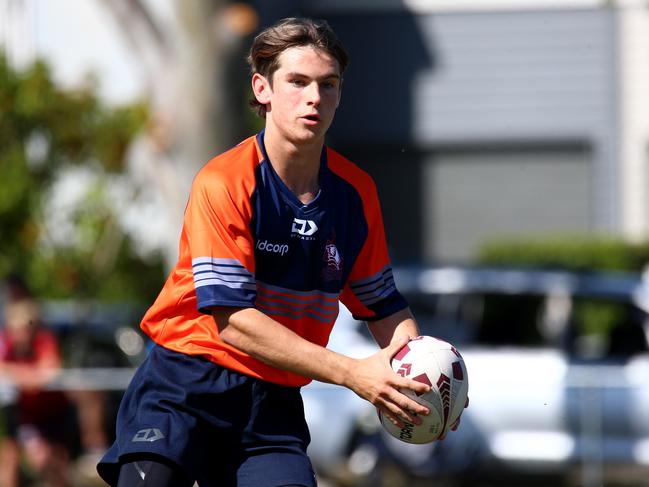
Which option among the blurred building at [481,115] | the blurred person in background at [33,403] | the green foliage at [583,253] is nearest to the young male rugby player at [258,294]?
the blurred person in background at [33,403]

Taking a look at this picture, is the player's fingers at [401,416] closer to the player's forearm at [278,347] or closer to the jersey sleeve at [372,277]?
the player's forearm at [278,347]

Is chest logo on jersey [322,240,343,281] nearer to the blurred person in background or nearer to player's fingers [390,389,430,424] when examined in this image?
player's fingers [390,389,430,424]

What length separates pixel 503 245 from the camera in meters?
22.5

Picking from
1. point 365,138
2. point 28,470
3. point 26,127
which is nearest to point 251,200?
point 28,470

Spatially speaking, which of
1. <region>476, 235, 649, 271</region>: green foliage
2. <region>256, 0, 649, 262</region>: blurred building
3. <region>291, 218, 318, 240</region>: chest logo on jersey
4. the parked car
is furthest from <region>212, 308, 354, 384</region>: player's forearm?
<region>256, 0, 649, 262</region>: blurred building

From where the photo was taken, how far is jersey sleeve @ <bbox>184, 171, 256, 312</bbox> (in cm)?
497

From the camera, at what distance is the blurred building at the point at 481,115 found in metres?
24.9

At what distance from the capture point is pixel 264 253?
512 centimetres

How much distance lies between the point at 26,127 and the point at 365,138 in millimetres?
11436

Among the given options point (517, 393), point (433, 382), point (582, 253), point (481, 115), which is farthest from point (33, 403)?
point (481, 115)

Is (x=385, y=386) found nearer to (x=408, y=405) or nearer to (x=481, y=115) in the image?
(x=408, y=405)

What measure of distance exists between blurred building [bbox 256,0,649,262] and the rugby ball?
20.1 m

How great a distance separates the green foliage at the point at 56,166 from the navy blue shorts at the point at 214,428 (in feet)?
29.9

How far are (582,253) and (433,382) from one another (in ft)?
55.9
